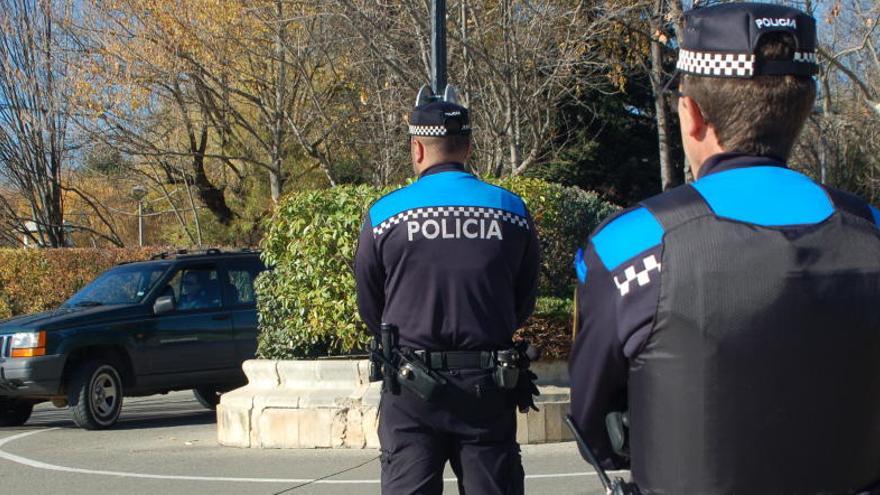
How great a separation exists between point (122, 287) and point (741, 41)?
1158cm

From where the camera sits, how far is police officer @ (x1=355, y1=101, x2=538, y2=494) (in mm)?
4219

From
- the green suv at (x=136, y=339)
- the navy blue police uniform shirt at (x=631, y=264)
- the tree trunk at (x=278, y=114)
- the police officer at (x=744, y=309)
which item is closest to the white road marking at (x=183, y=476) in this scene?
the green suv at (x=136, y=339)

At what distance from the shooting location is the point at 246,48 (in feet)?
70.9

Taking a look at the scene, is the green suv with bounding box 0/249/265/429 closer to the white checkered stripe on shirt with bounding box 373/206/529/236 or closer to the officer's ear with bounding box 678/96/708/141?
the white checkered stripe on shirt with bounding box 373/206/529/236

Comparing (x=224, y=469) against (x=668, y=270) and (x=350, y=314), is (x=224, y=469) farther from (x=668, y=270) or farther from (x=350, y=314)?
A: (x=668, y=270)

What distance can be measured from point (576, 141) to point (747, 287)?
21654 mm

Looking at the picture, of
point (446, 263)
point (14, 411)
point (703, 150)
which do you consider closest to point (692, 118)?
point (703, 150)

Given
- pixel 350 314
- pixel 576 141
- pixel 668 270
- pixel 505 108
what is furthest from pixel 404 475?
pixel 576 141

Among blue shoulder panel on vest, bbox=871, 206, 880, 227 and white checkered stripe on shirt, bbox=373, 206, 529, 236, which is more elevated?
white checkered stripe on shirt, bbox=373, 206, 529, 236

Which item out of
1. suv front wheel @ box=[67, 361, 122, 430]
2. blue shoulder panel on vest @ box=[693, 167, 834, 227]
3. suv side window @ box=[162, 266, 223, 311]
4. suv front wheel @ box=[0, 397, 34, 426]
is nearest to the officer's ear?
blue shoulder panel on vest @ box=[693, 167, 834, 227]

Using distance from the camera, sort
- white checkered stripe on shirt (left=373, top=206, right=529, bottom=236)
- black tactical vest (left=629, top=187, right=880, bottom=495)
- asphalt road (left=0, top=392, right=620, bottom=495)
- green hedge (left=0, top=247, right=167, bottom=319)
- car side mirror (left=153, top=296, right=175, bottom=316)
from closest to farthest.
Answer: black tactical vest (left=629, top=187, right=880, bottom=495)
white checkered stripe on shirt (left=373, top=206, right=529, bottom=236)
asphalt road (left=0, top=392, right=620, bottom=495)
car side mirror (left=153, top=296, right=175, bottom=316)
green hedge (left=0, top=247, right=167, bottom=319)

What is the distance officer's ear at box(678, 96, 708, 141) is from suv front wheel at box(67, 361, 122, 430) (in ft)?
34.1

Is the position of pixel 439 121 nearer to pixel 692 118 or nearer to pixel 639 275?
pixel 692 118

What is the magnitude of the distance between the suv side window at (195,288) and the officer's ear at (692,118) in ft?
36.0
